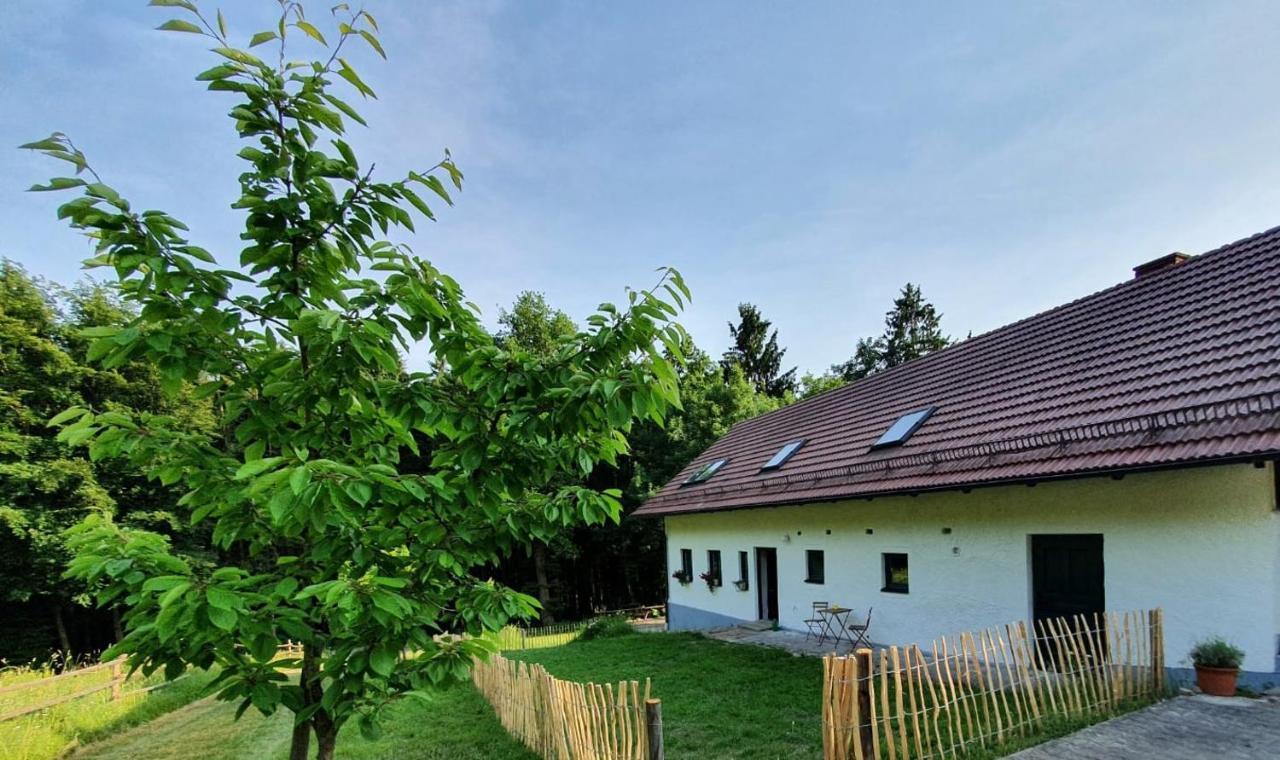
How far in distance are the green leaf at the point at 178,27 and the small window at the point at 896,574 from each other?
11.1m

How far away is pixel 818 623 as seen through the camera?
11.6 m

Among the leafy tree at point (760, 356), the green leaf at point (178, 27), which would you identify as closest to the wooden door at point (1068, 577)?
the green leaf at point (178, 27)

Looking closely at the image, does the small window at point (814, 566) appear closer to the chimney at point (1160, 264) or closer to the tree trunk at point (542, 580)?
the chimney at point (1160, 264)

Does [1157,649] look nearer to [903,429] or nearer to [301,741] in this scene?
[903,429]

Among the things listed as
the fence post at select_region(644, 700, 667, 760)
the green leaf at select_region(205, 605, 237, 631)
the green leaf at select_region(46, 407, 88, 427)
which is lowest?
the fence post at select_region(644, 700, 667, 760)

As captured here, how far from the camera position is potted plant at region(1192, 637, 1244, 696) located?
595 cm

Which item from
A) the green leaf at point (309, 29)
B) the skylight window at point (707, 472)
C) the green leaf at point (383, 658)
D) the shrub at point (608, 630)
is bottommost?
the shrub at point (608, 630)

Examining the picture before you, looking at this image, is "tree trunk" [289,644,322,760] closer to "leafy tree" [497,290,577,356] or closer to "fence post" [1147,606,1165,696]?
"fence post" [1147,606,1165,696]

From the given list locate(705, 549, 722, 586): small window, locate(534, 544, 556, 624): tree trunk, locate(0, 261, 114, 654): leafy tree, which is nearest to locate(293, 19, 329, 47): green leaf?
locate(705, 549, 722, 586): small window

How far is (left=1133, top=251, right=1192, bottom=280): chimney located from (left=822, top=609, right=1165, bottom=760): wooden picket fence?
268 inches

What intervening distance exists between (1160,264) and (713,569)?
1196 centimetres

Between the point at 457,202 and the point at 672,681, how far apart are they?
29.7 ft

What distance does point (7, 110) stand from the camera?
11.9 ft

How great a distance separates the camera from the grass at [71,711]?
8320 mm
